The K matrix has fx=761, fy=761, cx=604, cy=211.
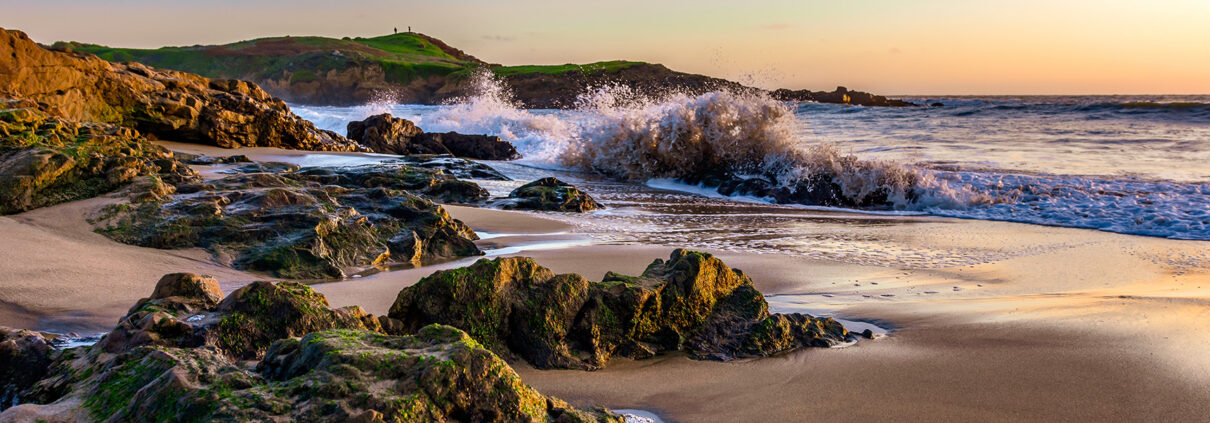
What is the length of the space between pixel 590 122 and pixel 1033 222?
27.1ft

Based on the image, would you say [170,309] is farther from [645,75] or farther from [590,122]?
[645,75]

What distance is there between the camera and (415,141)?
14836mm

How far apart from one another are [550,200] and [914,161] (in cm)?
722

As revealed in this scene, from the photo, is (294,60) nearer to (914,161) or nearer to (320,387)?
(914,161)

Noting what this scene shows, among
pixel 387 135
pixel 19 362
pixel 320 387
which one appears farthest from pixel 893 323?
pixel 387 135

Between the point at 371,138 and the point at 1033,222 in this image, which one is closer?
the point at 1033,222

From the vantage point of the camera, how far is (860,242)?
5668 mm

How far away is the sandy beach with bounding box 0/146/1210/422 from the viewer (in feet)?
7.55

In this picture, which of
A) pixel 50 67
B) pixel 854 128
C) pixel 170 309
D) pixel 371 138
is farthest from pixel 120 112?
pixel 854 128

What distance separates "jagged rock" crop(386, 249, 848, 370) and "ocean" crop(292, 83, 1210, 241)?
508 centimetres

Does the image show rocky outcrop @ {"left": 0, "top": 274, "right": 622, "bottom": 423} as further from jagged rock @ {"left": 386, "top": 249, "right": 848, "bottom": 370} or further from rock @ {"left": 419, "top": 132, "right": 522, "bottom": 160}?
rock @ {"left": 419, "top": 132, "right": 522, "bottom": 160}

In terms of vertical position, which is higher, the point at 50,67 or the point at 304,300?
the point at 50,67

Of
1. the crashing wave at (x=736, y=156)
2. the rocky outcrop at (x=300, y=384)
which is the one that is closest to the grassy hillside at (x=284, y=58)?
the crashing wave at (x=736, y=156)

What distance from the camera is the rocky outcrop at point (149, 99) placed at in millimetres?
8320
